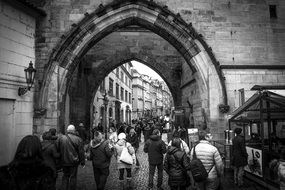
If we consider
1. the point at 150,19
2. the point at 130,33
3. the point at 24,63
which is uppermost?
the point at 130,33

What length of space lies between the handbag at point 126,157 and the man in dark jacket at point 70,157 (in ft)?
3.13

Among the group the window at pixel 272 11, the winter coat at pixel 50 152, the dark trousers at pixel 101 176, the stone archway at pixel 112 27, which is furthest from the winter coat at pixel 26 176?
the window at pixel 272 11

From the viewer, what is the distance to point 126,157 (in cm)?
616

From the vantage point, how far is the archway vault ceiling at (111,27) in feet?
31.6

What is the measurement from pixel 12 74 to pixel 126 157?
160 inches

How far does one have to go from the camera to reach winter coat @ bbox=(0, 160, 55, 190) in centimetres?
297

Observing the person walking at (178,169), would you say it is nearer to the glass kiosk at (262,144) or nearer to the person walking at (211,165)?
the person walking at (211,165)

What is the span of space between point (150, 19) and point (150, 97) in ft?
207

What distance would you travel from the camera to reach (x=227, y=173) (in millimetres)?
8336

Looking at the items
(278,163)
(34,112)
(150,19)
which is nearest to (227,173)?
(278,163)

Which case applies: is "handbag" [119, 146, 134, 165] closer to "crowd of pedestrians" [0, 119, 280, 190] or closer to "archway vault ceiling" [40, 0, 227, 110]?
"crowd of pedestrians" [0, 119, 280, 190]

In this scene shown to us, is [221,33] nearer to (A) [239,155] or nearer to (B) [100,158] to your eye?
(A) [239,155]

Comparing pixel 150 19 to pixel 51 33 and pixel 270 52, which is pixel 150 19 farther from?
pixel 270 52

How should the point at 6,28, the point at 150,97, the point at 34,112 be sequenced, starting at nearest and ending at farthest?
the point at 6,28 < the point at 34,112 < the point at 150,97
